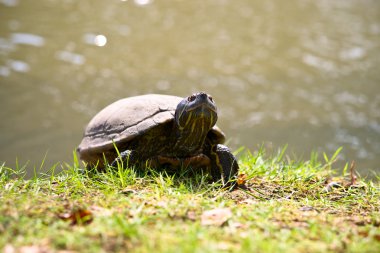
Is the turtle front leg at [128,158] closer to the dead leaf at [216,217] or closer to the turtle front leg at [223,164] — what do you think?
the turtle front leg at [223,164]

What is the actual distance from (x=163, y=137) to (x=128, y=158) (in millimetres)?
447

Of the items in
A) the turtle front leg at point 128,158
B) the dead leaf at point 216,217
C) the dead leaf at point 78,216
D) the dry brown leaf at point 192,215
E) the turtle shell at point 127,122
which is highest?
the turtle shell at point 127,122

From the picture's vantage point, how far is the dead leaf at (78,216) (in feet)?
8.43

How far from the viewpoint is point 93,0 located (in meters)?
12.2

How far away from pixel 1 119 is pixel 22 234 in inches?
219

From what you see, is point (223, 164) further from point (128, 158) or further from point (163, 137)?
point (128, 158)

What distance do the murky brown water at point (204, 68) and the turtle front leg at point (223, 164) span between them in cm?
265

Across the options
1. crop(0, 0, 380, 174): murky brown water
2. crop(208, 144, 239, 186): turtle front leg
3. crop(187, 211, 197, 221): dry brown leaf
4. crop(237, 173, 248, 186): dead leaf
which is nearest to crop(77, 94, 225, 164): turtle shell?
crop(208, 144, 239, 186): turtle front leg

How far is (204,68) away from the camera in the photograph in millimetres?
9508

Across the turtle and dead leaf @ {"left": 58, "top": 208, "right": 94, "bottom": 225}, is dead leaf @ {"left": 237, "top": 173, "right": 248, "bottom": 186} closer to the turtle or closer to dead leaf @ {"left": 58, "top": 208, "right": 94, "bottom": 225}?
the turtle

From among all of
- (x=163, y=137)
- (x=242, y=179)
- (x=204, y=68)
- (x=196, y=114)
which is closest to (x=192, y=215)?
(x=242, y=179)

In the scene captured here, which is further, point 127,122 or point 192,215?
point 127,122

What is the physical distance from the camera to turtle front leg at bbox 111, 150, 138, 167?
3951mm

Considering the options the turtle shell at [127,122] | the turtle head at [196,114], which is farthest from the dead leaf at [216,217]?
the turtle shell at [127,122]
